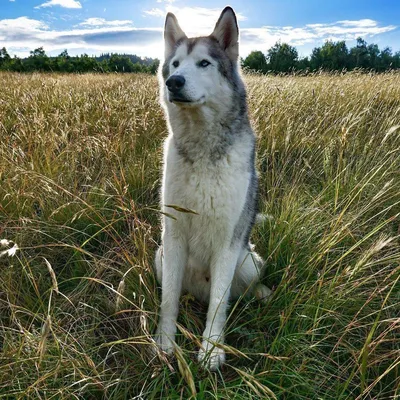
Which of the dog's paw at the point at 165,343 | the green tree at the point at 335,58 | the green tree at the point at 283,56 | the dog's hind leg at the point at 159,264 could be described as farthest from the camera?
the green tree at the point at 335,58

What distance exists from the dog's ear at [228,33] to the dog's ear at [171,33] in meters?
0.25

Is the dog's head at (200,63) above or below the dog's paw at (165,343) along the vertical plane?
above

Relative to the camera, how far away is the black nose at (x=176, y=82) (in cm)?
219

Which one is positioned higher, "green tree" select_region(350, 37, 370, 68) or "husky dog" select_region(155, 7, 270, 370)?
"green tree" select_region(350, 37, 370, 68)

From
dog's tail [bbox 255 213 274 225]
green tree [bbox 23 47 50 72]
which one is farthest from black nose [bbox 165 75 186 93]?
green tree [bbox 23 47 50 72]

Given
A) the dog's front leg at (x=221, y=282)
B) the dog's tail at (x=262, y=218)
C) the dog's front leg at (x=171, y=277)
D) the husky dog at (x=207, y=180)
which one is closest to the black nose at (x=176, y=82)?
the husky dog at (x=207, y=180)

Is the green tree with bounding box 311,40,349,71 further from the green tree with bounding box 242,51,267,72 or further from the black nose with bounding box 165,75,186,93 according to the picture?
the black nose with bounding box 165,75,186,93

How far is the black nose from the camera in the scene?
219 cm

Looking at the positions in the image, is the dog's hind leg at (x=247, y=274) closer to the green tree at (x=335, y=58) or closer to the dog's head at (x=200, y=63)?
the dog's head at (x=200, y=63)

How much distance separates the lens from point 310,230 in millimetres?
2654

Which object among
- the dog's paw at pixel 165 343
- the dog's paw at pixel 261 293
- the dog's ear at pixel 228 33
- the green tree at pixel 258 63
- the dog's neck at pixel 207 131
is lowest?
the dog's paw at pixel 165 343

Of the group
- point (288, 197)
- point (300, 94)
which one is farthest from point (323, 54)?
point (288, 197)

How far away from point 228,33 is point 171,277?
1.64 meters

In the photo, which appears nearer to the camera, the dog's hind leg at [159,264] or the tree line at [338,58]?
the dog's hind leg at [159,264]
